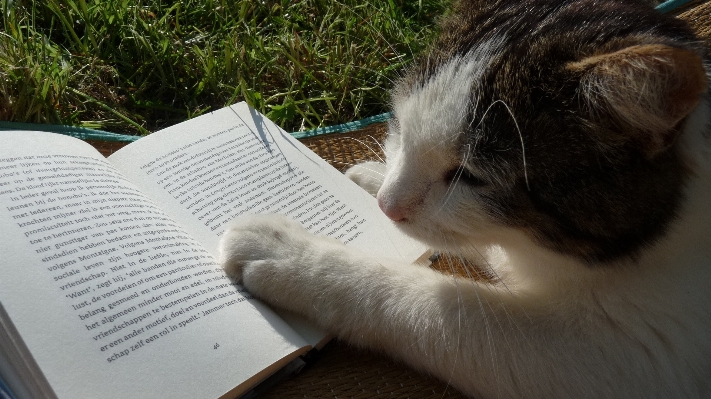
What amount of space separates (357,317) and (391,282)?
0.29 ft

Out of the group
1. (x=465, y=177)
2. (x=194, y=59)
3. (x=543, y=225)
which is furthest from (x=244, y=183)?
(x=194, y=59)

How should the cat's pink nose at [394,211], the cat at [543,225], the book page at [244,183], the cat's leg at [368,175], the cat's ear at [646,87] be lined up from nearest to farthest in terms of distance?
the cat's ear at [646,87] < the cat at [543,225] < the cat's pink nose at [394,211] < the book page at [244,183] < the cat's leg at [368,175]

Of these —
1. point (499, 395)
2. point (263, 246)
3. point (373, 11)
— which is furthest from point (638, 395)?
point (373, 11)

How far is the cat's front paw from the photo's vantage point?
3.80ft

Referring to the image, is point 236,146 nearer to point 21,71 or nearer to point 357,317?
point 357,317

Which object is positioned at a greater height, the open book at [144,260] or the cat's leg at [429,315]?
the open book at [144,260]

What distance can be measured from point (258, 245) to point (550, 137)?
57 cm

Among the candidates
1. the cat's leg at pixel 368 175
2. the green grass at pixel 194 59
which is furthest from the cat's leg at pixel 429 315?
the green grass at pixel 194 59

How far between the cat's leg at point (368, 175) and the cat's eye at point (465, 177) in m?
0.46

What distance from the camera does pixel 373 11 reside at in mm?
2461

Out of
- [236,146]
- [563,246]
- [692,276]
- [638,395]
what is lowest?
[638,395]

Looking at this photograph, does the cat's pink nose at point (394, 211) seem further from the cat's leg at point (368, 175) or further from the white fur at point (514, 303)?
the cat's leg at point (368, 175)

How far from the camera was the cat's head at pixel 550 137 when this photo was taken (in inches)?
35.8

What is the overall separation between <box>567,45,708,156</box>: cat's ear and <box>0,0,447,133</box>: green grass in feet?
3.85
